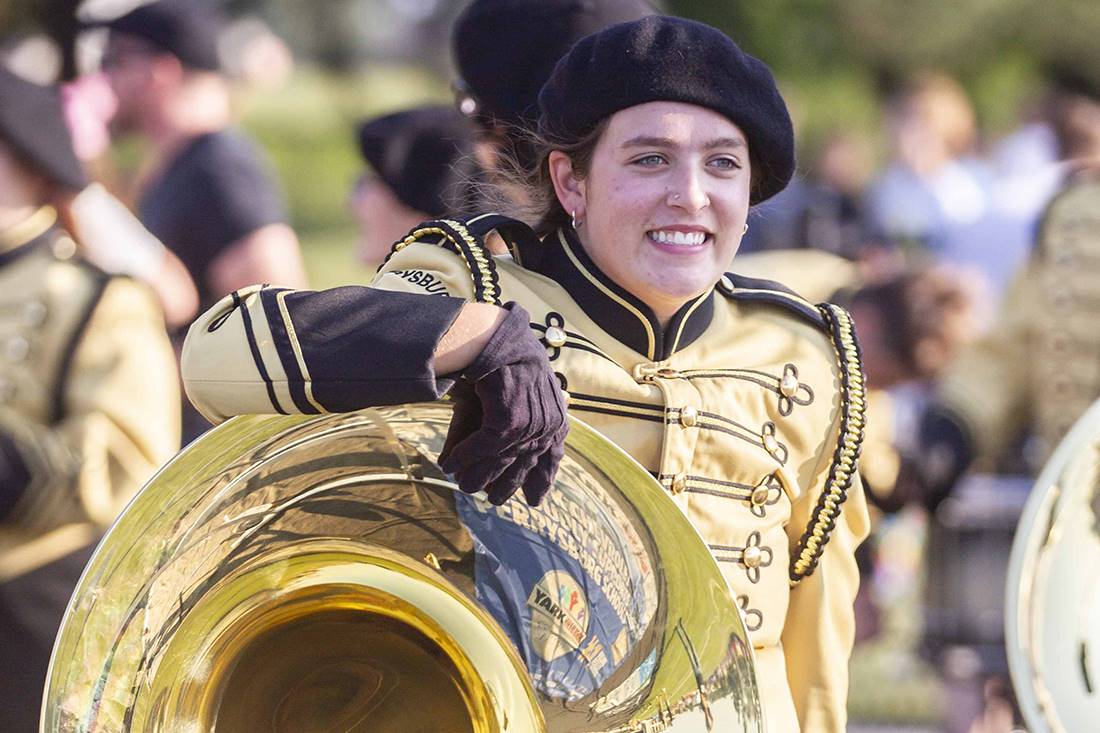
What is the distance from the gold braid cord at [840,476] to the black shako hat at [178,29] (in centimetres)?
392

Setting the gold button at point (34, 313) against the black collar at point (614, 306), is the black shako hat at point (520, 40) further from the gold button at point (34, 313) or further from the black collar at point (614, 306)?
the gold button at point (34, 313)

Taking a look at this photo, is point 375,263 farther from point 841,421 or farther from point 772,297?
point 841,421

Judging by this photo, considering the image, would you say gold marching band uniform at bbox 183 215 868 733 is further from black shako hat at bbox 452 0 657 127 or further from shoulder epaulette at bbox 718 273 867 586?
black shako hat at bbox 452 0 657 127

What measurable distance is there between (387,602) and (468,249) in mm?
495

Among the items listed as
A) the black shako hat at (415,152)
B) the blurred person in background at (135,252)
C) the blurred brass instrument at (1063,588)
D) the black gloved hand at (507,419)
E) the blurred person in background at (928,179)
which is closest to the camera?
the black gloved hand at (507,419)

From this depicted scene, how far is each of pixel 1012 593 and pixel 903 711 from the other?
13.4 ft

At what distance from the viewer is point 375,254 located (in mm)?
5074

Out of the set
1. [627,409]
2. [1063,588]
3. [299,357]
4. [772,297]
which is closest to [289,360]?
[299,357]

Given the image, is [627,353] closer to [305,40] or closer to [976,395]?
[976,395]

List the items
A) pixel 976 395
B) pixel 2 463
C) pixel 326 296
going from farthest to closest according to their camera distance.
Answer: pixel 976 395 → pixel 2 463 → pixel 326 296

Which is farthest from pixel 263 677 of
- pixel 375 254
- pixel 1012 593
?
pixel 375 254

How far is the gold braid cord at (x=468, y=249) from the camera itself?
2627 millimetres

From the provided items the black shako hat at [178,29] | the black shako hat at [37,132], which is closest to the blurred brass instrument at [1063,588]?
the black shako hat at [37,132]

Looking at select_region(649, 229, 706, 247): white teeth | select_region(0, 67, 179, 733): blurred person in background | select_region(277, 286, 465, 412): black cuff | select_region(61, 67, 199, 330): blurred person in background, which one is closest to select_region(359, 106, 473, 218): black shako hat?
select_region(0, 67, 179, 733): blurred person in background
